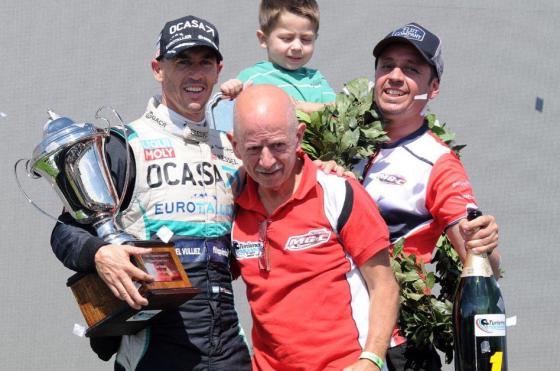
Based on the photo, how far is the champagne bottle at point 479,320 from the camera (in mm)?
3010

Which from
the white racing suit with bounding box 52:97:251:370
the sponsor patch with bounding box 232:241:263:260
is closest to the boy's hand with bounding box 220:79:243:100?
the white racing suit with bounding box 52:97:251:370

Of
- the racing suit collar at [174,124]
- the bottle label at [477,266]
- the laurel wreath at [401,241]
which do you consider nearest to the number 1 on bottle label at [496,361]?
the bottle label at [477,266]

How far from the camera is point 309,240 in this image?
9.81ft

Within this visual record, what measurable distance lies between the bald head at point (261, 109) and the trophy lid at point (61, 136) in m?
0.43

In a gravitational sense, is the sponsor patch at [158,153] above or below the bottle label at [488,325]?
above

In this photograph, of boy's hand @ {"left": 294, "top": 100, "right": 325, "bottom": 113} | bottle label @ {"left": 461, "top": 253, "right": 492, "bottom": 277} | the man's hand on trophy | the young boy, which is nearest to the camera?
the man's hand on trophy

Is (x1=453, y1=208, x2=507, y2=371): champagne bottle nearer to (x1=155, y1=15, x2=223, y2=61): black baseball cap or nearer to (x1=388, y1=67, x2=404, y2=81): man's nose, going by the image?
(x1=388, y1=67, x2=404, y2=81): man's nose

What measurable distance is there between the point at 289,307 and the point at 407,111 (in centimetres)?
89

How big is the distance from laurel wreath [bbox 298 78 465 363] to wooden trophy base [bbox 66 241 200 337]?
2.46ft

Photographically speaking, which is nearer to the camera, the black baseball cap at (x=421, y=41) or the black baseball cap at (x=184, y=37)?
the black baseball cap at (x=184, y=37)

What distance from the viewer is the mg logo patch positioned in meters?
2.99

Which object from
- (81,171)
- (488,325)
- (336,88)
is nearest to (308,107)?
(81,171)

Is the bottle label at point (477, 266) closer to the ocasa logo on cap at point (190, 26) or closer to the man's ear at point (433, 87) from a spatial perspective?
the man's ear at point (433, 87)

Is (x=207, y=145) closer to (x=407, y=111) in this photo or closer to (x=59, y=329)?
(x=407, y=111)
